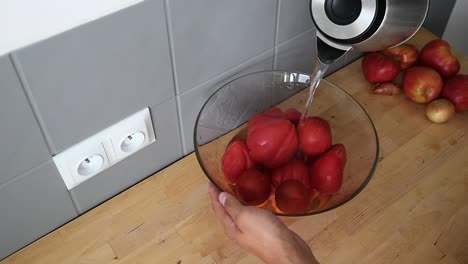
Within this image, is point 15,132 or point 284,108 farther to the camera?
point 284,108

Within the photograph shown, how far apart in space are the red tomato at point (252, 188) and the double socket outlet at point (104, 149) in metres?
0.18

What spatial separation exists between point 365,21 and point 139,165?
18.4 inches

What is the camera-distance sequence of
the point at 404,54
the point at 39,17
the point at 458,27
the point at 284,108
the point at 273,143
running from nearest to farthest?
the point at 39,17
the point at 273,143
the point at 284,108
the point at 404,54
the point at 458,27

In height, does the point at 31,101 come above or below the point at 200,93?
above

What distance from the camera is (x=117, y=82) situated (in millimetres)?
658

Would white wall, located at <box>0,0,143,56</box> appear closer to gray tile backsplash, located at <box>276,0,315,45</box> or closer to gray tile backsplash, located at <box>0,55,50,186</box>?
gray tile backsplash, located at <box>0,55,50,186</box>

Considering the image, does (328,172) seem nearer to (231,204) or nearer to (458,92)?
(231,204)

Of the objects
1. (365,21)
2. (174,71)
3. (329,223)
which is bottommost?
(329,223)

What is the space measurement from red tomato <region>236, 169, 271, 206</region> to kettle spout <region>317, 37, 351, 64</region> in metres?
0.21

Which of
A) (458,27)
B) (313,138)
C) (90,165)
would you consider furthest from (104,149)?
(458,27)

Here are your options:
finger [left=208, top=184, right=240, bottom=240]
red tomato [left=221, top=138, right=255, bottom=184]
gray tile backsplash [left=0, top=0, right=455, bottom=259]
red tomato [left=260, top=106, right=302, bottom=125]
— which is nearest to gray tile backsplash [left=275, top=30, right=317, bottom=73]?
gray tile backsplash [left=0, top=0, right=455, bottom=259]

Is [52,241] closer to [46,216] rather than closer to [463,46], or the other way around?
[46,216]

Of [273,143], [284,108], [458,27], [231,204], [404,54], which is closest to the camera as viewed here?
[231,204]

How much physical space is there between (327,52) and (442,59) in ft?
1.45
